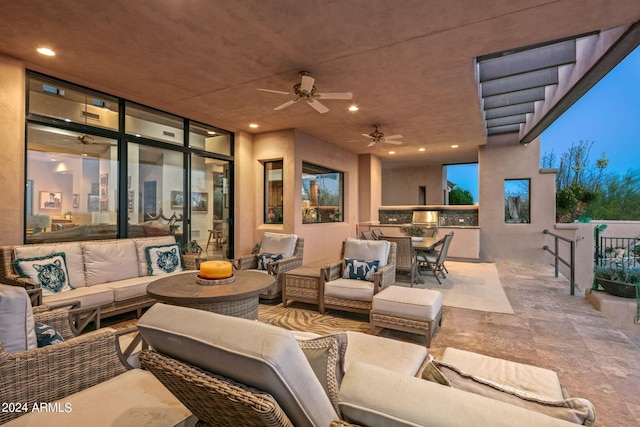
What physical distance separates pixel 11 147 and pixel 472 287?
6696 mm

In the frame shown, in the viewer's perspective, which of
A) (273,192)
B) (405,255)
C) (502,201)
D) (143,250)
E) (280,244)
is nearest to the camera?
(143,250)

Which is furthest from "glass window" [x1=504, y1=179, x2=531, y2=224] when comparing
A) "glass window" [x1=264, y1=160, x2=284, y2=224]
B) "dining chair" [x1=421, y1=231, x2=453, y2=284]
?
"glass window" [x1=264, y1=160, x2=284, y2=224]

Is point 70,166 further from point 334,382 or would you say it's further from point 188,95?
point 334,382

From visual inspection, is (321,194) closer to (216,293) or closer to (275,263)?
(275,263)

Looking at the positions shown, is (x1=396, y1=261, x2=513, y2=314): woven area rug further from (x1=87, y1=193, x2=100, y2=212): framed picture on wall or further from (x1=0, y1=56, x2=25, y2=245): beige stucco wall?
(x1=0, y1=56, x2=25, y2=245): beige stucco wall

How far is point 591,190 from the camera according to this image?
8289mm

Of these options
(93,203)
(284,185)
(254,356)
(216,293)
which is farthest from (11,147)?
(254,356)

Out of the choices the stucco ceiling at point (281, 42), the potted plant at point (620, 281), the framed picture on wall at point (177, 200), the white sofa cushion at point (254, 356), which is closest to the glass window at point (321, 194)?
the stucco ceiling at point (281, 42)

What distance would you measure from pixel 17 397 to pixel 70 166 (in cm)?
381

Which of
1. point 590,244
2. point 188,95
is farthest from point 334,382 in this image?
point 590,244

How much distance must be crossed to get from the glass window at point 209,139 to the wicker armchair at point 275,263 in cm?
239

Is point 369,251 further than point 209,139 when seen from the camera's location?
No

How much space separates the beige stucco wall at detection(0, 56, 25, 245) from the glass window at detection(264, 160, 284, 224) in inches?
154

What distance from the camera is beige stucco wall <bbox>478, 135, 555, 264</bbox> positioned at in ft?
24.8
